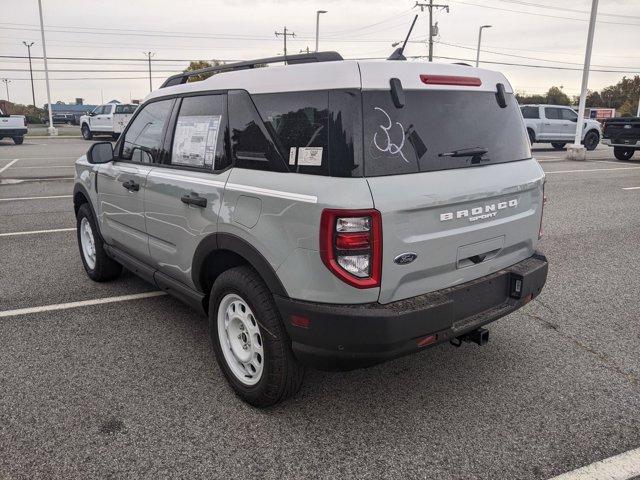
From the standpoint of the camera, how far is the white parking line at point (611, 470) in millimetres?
2455

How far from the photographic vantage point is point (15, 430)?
9.25ft

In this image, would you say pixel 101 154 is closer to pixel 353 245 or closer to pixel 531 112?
pixel 353 245

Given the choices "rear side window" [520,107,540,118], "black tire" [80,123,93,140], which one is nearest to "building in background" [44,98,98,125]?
"black tire" [80,123,93,140]

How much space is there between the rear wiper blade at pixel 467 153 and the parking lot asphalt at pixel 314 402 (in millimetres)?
1437

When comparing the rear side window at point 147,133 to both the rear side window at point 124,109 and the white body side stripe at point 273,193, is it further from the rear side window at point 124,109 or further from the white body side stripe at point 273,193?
the rear side window at point 124,109

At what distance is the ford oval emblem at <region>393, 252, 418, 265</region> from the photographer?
251cm

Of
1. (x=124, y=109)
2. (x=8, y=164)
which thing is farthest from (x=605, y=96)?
(x=8, y=164)

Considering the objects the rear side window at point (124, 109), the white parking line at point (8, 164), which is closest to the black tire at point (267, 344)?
the white parking line at point (8, 164)

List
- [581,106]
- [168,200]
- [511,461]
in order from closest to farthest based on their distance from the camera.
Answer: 1. [511,461]
2. [168,200]
3. [581,106]

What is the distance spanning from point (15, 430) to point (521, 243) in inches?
121

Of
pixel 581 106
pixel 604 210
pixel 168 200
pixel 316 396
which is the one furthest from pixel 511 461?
pixel 581 106

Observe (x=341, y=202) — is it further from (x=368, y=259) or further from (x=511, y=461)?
(x=511, y=461)

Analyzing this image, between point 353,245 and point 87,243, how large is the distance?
3.87 meters

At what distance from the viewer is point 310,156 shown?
2.59m
